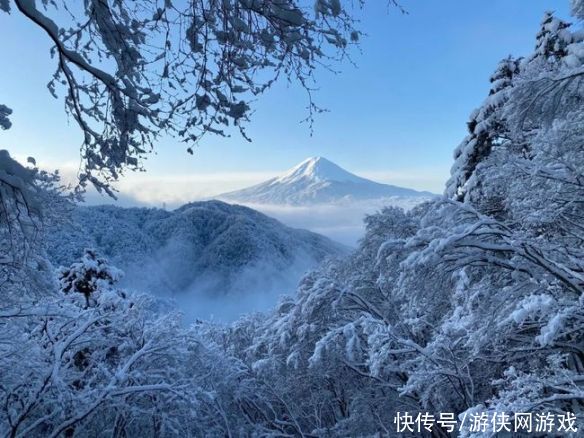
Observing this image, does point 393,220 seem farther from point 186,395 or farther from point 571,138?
point 186,395

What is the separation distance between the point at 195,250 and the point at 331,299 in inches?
3185

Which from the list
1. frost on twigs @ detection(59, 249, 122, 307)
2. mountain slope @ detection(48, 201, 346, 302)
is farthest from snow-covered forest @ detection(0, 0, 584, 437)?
mountain slope @ detection(48, 201, 346, 302)

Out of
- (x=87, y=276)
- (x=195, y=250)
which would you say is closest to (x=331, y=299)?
(x=87, y=276)

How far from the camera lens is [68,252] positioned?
5731 centimetres

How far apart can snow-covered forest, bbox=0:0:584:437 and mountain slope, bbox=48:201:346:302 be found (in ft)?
211

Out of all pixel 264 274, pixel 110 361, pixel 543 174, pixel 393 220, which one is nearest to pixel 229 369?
pixel 110 361

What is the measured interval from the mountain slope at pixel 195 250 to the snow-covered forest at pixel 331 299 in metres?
64.2

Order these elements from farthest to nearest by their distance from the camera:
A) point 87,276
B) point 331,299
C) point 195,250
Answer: point 195,250, point 87,276, point 331,299

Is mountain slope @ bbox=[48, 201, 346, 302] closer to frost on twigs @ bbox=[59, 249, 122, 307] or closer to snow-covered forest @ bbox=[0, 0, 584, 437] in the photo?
frost on twigs @ bbox=[59, 249, 122, 307]

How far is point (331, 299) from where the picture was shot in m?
9.35

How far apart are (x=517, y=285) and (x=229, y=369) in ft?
24.0

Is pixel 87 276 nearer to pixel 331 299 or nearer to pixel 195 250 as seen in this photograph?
pixel 331 299

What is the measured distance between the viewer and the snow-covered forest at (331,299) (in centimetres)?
Result: 279

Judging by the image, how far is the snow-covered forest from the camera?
2791 mm
